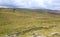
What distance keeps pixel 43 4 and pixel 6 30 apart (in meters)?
1.40

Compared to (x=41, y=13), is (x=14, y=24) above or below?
below

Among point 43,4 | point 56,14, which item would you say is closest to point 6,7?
point 43,4

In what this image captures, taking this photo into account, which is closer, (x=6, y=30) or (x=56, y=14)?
(x=6, y=30)

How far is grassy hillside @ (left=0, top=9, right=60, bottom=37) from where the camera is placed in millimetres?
3522

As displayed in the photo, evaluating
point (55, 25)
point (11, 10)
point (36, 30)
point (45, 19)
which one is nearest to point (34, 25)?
point (36, 30)

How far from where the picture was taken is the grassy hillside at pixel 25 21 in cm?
352

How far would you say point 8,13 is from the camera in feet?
12.1

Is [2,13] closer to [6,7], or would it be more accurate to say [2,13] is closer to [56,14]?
[6,7]

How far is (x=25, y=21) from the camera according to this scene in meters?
3.65

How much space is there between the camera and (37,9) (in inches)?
151

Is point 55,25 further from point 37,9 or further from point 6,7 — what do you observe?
point 6,7

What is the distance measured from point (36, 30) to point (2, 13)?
3.82ft

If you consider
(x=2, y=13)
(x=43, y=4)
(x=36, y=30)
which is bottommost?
(x=36, y=30)

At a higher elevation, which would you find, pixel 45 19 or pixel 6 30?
pixel 45 19
